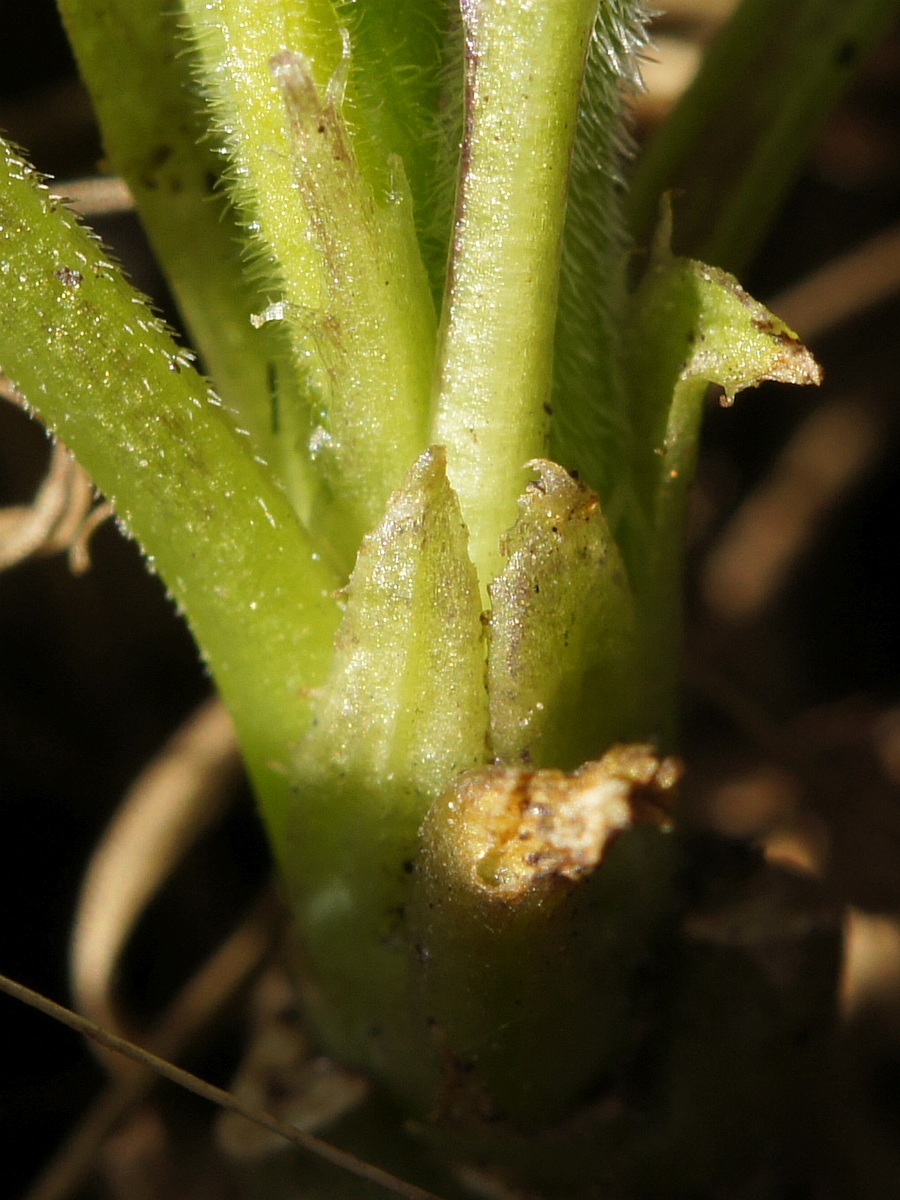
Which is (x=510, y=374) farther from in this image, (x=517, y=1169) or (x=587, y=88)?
(x=517, y=1169)

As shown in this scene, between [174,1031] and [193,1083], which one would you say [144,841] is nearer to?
[174,1031]

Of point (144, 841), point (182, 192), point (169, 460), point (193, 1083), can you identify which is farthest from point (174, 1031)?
point (182, 192)

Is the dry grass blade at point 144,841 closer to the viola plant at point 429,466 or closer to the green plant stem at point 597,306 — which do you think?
the viola plant at point 429,466

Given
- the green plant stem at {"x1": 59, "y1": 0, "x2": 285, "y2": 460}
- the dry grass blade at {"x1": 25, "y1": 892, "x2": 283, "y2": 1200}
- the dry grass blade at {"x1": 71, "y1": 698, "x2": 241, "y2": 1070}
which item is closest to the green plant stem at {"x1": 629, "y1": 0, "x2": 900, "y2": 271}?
the green plant stem at {"x1": 59, "y1": 0, "x2": 285, "y2": 460}

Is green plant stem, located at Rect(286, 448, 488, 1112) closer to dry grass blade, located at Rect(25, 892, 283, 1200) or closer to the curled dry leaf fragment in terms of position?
the curled dry leaf fragment

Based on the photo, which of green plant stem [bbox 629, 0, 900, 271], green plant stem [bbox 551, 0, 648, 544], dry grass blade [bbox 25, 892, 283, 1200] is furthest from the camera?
dry grass blade [bbox 25, 892, 283, 1200]

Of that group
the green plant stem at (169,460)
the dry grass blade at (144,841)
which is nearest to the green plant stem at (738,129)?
the green plant stem at (169,460)
